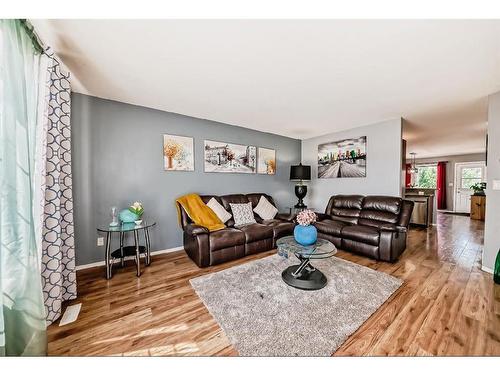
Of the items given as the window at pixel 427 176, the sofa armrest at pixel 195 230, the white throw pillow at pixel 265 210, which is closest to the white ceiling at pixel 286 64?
the white throw pillow at pixel 265 210

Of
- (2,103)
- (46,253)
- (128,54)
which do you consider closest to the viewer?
(2,103)

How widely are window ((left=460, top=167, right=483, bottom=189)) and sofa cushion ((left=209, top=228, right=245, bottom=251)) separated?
946cm

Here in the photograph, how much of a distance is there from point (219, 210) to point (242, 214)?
420 millimetres

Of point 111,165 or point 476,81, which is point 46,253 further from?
point 476,81

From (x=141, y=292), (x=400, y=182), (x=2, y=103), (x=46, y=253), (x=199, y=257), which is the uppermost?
(x=2, y=103)

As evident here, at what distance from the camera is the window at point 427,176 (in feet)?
27.1

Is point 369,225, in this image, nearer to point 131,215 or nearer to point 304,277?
point 304,277

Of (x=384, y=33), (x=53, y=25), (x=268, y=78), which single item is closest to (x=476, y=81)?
(x=384, y=33)

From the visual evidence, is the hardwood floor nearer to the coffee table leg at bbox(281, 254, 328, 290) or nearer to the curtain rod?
the coffee table leg at bbox(281, 254, 328, 290)

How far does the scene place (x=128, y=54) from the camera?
174 centimetres

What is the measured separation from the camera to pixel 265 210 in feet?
12.2

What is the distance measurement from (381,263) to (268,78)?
2.79 m

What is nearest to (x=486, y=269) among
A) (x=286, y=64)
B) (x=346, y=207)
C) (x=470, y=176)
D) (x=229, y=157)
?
(x=346, y=207)

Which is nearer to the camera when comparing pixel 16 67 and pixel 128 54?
pixel 16 67
